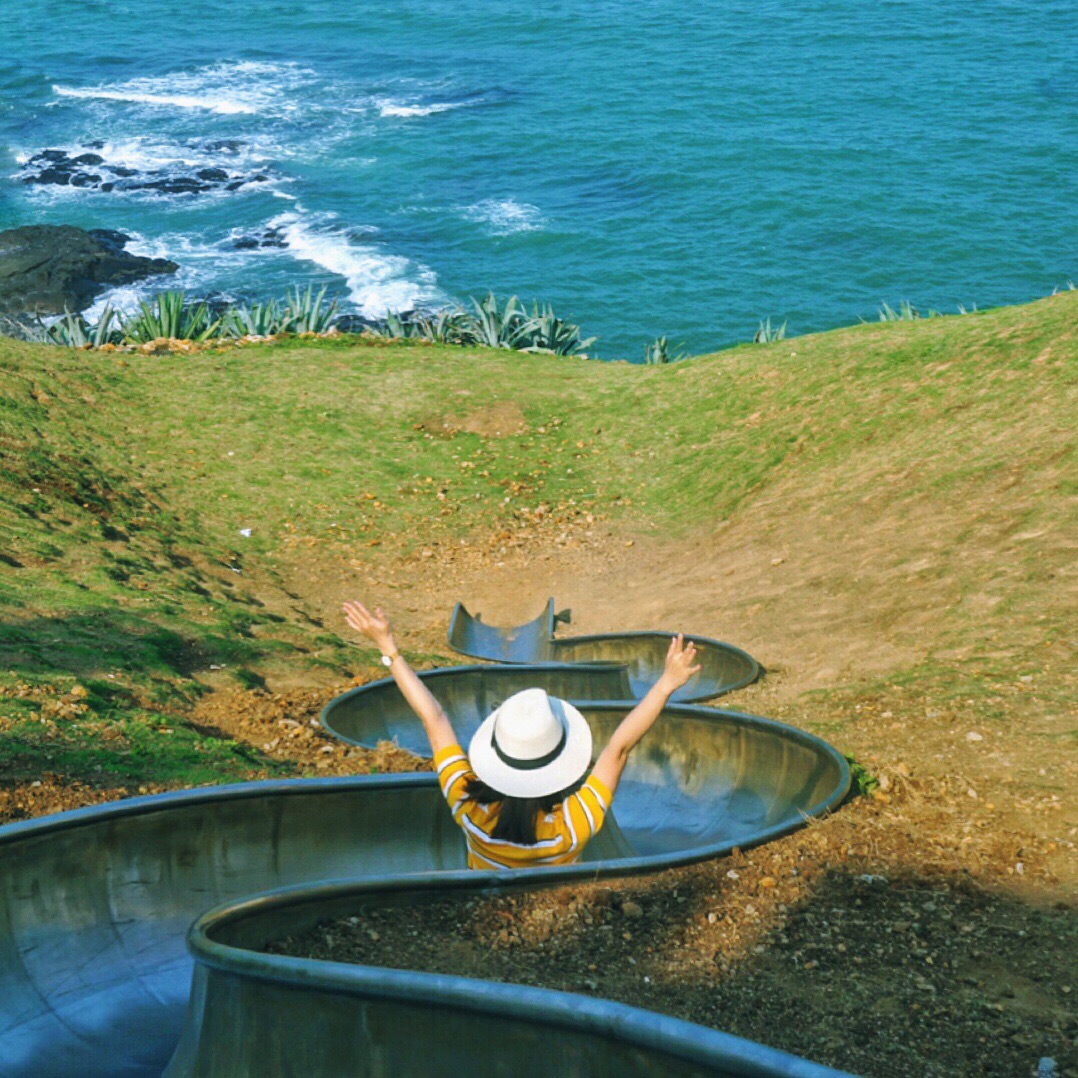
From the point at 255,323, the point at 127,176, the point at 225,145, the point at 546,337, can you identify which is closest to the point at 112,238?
the point at 127,176

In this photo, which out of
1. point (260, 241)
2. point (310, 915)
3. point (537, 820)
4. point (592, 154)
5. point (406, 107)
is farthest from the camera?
point (406, 107)

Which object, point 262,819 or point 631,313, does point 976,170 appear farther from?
point 262,819

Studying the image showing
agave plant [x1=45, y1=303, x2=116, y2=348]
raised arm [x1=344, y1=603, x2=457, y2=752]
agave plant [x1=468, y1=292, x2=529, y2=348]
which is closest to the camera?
raised arm [x1=344, y1=603, x2=457, y2=752]

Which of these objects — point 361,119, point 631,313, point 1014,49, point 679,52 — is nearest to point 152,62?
point 361,119

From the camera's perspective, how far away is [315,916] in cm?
514

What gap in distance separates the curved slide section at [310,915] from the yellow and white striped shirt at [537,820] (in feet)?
0.34

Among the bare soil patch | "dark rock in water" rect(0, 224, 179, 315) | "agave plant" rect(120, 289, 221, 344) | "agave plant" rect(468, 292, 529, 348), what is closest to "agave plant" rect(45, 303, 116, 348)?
"agave plant" rect(120, 289, 221, 344)

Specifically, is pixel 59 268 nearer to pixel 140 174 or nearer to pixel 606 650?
pixel 140 174

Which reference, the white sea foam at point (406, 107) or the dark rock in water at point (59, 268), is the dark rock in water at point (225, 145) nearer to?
the white sea foam at point (406, 107)

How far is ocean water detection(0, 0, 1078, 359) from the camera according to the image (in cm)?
4003

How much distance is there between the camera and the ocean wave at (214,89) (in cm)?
5631

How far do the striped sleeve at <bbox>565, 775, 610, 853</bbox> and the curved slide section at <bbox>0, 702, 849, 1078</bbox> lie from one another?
39 centimetres

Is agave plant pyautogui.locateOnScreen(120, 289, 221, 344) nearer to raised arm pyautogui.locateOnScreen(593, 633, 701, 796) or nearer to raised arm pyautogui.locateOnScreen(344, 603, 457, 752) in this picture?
raised arm pyautogui.locateOnScreen(344, 603, 457, 752)

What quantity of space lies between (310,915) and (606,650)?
7.35 meters
